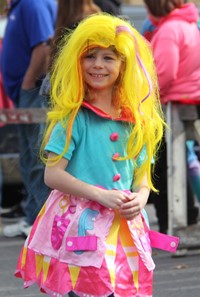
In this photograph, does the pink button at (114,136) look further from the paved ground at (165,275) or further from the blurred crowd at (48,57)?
the blurred crowd at (48,57)

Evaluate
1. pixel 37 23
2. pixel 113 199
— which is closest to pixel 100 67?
pixel 113 199

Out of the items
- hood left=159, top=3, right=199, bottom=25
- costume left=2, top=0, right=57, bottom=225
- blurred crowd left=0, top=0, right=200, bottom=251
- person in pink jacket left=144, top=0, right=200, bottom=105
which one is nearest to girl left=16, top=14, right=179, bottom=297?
blurred crowd left=0, top=0, right=200, bottom=251

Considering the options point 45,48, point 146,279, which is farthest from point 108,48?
point 45,48

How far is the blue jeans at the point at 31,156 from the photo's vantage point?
7.54 meters

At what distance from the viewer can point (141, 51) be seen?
419 centimetres

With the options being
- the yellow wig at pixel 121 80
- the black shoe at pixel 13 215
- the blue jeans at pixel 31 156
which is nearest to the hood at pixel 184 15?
the blue jeans at pixel 31 156

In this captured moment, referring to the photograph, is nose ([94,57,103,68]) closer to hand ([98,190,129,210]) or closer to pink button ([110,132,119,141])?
pink button ([110,132,119,141])

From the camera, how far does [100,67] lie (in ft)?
13.4

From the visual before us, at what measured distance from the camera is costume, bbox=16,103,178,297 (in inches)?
156

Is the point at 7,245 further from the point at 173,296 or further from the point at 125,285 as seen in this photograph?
the point at 125,285

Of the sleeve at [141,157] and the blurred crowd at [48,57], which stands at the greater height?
the sleeve at [141,157]

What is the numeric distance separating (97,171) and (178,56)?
3021 millimetres

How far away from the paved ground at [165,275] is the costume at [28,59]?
522 millimetres

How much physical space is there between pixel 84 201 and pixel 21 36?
12.3 feet
